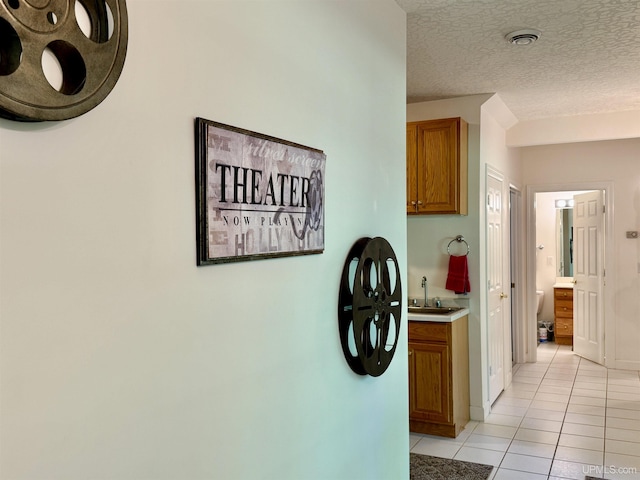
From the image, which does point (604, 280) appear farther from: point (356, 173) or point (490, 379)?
point (356, 173)

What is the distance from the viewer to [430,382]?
13.2 feet

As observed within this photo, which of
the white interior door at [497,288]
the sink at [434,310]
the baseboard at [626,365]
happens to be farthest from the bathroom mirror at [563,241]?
the sink at [434,310]

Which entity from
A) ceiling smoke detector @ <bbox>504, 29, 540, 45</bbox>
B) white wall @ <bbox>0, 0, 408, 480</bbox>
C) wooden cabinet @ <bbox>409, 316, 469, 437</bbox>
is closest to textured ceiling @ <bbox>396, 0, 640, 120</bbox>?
ceiling smoke detector @ <bbox>504, 29, 540, 45</bbox>

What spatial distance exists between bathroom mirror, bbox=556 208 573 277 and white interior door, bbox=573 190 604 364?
1.15 metres

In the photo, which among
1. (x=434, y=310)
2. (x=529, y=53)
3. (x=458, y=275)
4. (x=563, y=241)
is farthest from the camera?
(x=563, y=241)

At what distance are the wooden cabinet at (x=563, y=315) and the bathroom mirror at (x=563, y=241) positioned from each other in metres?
0.57

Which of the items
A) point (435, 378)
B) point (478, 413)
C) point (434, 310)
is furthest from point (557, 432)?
point (434, 310)

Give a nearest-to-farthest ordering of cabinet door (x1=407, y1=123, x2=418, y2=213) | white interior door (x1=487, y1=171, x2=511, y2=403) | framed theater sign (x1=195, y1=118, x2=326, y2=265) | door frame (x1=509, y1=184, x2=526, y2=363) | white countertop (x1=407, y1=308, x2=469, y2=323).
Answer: framed theater sign (x1=195, y1=118, x2=326, y2=265) < white countertop (x1=407, y1=308, x2=469, y2=323) < cabinet door (x1=407, y1=123, x2=418, y2=213) < white interior door (x1=487, y1=171, x2=511, y2=403) < door frame (x1=509, y1=184, x2=526, y2=363)

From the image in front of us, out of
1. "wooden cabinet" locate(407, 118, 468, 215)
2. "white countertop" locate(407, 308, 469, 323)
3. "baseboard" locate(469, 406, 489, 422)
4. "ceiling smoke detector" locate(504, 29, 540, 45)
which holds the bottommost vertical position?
"baseboard" locate(469, 406, 489, 422)

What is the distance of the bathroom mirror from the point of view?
7754mm

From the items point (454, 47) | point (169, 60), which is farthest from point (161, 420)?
point (454, 47)

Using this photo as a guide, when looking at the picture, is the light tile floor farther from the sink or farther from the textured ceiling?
the textured ceiling

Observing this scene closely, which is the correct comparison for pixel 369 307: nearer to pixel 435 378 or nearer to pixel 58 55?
pixel 58 55

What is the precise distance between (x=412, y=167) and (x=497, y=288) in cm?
142
